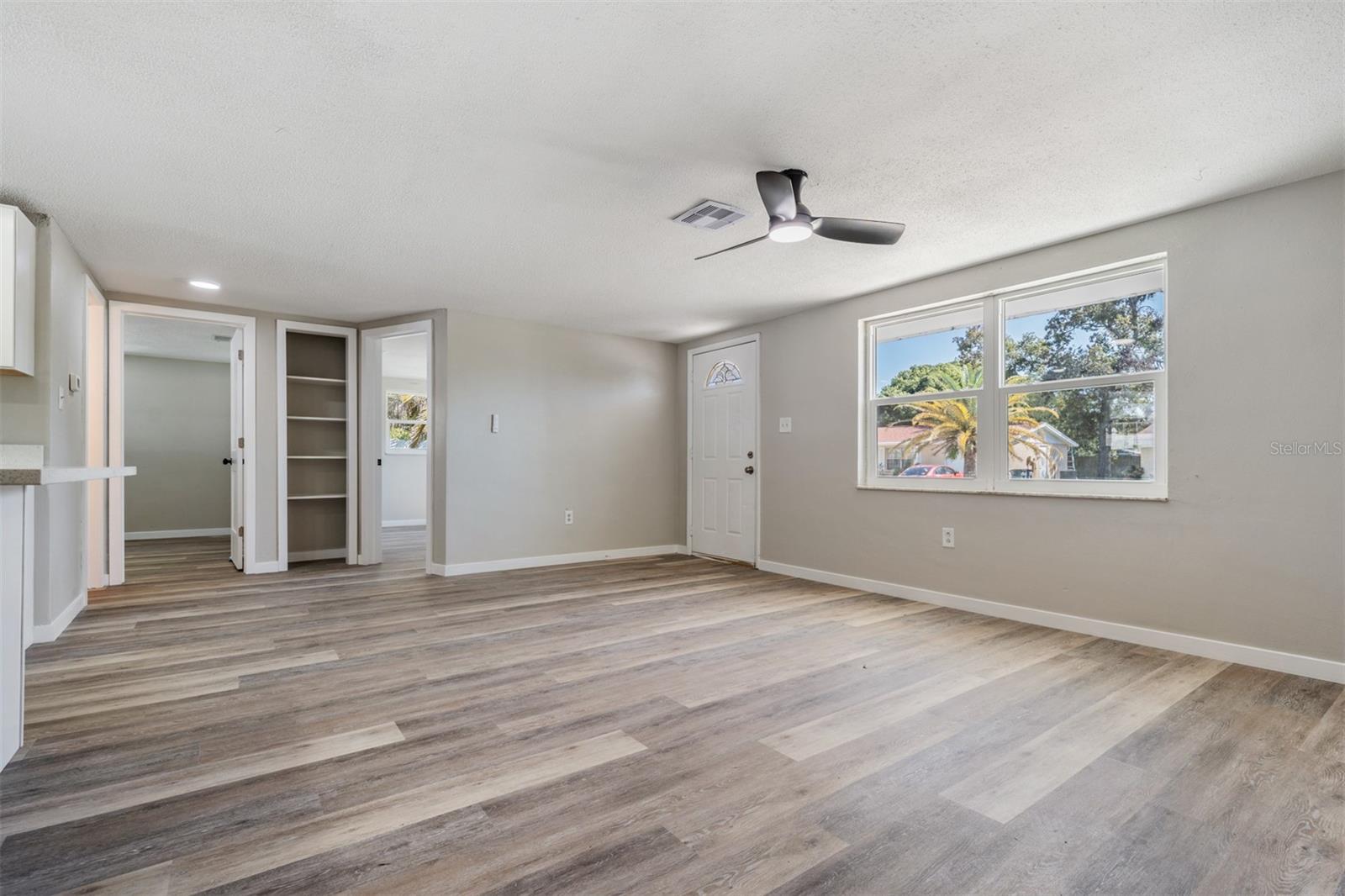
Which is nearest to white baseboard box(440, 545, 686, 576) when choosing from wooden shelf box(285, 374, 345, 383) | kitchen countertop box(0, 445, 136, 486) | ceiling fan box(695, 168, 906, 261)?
wooden shelf box(285, 374, 345, 383)

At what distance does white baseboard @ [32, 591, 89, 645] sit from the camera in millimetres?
3275

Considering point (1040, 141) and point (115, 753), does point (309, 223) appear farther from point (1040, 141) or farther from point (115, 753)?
point (1040, 141)

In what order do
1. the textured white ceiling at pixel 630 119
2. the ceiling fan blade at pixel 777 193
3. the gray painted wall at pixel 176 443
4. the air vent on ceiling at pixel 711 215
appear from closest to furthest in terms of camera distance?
the textured white ceiling at pixel 630 119 < the ceiling fan blade at pixel 777 193 < the air vent on ceiling at pixel 711 215 < the gray painted wall at pixel 176 443

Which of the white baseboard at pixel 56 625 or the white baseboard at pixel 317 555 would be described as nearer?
the white baseboard at pixel 56 625

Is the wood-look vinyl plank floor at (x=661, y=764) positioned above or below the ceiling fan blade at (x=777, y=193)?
below

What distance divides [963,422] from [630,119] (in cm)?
306

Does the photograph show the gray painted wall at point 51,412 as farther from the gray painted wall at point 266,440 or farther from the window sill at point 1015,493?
the window sill at point 1015,493

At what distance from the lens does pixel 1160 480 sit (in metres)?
3.31

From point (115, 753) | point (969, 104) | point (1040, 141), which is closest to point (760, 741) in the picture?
point (115, 753)

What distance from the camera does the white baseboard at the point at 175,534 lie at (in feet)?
25.0

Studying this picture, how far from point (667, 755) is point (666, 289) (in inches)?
134

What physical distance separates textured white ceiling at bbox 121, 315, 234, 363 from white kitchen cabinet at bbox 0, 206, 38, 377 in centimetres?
221

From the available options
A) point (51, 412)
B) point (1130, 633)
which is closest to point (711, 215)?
point (1130, 633)

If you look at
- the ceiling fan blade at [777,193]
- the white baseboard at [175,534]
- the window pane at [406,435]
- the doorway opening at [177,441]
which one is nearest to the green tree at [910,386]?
the ceiling fan blade at [777,193]
